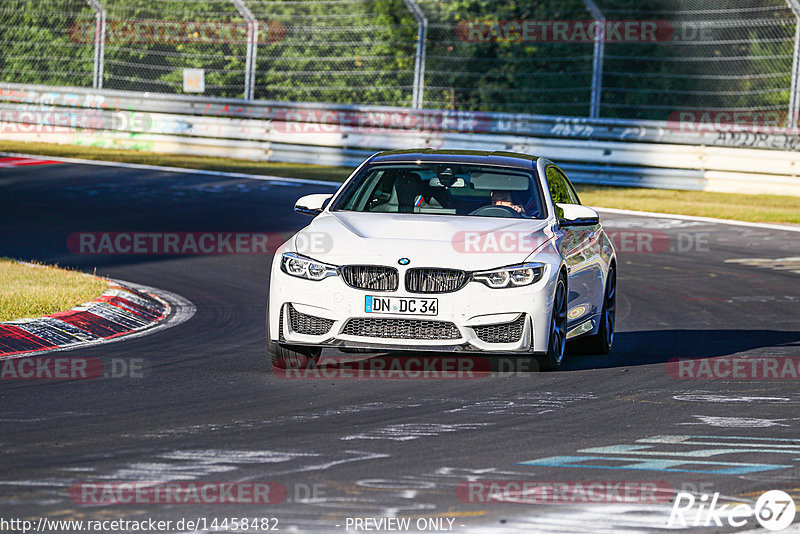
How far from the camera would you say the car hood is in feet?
30.0

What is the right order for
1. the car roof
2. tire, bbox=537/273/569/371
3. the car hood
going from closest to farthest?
the car hood, tire, bbox=537/273/569/371, the car roof

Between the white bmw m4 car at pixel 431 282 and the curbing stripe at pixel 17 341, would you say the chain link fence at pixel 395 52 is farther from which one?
the curbing stripe at pixel 17 341

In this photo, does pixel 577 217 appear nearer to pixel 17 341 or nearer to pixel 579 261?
pixel 579 261

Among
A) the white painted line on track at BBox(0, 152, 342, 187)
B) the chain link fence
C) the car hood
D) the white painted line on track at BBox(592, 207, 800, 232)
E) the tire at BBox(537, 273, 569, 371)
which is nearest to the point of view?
the car hood

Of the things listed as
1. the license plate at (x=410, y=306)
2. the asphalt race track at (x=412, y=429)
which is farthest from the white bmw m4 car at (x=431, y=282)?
the asphalt race track at (x=412, y=429)

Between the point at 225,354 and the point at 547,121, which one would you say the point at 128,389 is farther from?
the point at 547,121

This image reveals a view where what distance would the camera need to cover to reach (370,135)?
26797mm

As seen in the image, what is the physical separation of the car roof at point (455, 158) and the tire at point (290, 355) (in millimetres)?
1807

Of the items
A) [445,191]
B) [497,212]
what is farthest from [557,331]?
[445,191]

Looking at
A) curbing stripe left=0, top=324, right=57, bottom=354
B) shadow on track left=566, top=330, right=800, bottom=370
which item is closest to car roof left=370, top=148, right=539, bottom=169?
shadow on track left=566, top=330, right=800, bottom=370

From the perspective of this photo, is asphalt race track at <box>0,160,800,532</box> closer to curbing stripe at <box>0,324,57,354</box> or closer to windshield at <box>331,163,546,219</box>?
curbing stripe at <box>0,324,57,354</box>

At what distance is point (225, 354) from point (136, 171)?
14724mm

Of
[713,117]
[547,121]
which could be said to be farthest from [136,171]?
[713,117]

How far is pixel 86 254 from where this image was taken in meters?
16.1
